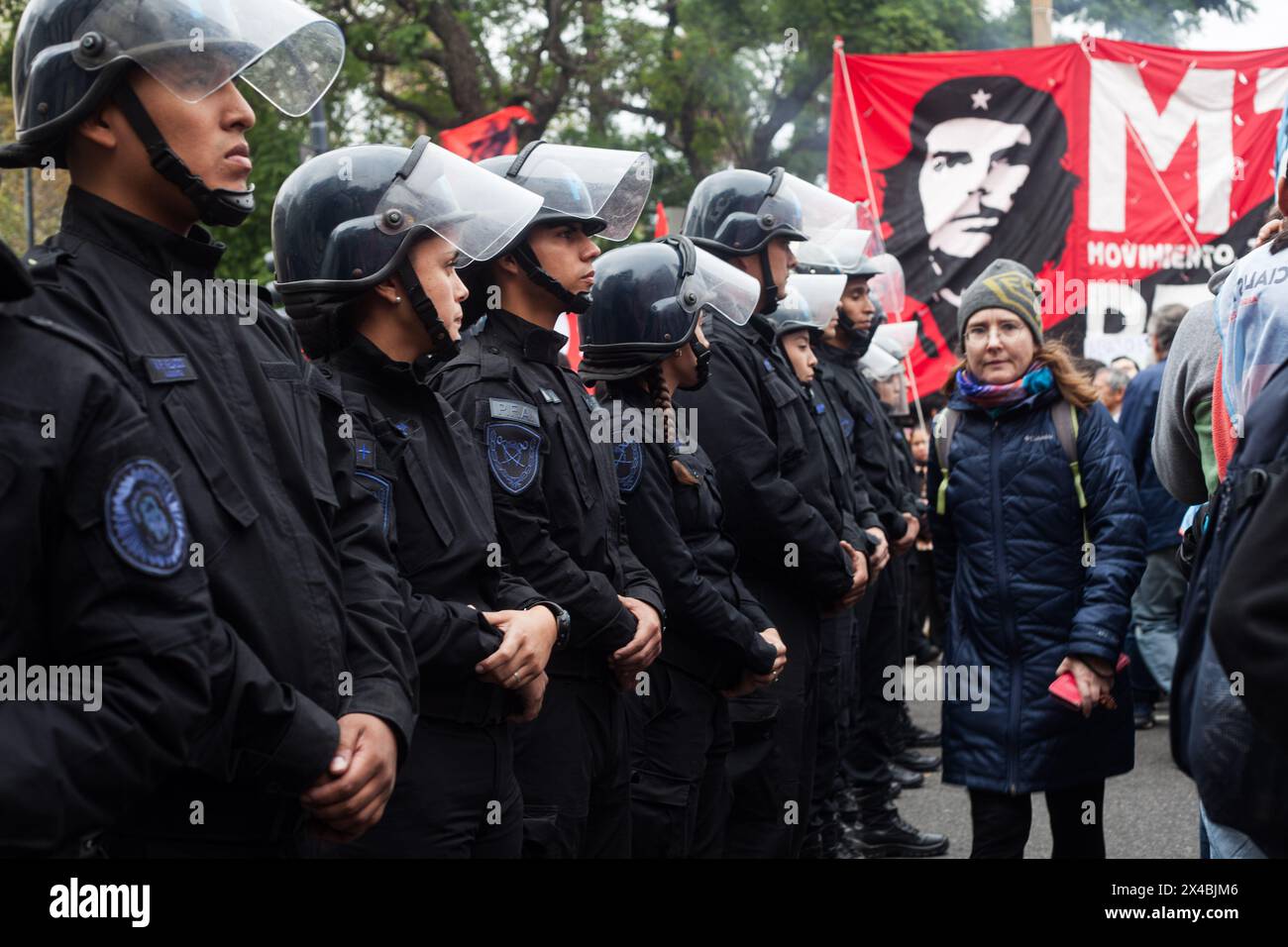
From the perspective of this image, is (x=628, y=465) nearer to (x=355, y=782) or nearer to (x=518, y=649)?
(x=518, y=649)

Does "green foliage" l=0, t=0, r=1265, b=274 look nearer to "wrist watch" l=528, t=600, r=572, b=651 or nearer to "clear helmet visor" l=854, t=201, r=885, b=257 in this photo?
"clear helmet visor" l=854, t=201, r=885, b=257

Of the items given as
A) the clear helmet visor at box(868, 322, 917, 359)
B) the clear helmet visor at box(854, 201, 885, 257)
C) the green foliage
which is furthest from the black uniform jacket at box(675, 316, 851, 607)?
the green foliage

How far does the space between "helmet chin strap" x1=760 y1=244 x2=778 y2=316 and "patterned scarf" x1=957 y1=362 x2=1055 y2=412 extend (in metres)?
1.22

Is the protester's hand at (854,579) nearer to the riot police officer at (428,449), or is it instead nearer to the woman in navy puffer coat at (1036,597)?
the woman in navy puffer coat at (1036,597)

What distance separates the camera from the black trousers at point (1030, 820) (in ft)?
16.2

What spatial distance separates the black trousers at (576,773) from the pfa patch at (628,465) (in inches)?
27.1

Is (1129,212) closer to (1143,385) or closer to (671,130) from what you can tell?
(1143,385)

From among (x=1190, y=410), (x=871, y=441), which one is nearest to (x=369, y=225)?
(x=1190, y=410)

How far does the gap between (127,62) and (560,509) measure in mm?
1708

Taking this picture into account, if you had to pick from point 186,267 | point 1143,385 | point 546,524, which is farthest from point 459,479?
point 1143,385

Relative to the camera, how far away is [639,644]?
3.87m

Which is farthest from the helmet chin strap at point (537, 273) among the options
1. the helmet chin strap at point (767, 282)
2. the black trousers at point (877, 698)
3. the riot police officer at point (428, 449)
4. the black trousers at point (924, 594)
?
the black trousers at point (924, 594)

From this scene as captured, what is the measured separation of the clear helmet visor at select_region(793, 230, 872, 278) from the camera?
7555mm
